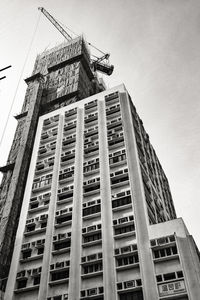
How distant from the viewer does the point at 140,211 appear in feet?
86.3

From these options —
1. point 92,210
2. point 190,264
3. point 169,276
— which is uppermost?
point 92,210

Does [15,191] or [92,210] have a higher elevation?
[15,191]

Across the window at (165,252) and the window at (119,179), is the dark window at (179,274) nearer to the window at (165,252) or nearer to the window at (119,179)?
the window at (165,252)

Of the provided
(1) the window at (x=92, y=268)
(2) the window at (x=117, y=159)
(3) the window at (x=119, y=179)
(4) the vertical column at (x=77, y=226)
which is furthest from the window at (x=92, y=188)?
(1) the window at (x=92, y=268)

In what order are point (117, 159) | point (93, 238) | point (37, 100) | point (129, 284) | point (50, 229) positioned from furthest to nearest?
1. point (37, 100)
2. point (117, 159)
3. point (50, 229)
4. point (93, 238)
5. point (129, 284)

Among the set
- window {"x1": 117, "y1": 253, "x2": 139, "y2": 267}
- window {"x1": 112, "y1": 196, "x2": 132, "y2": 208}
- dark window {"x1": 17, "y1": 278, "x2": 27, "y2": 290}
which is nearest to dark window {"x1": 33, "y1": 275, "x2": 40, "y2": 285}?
dark window {"x1": 17, "y1": 278, "x2": 27, "y2": 290}

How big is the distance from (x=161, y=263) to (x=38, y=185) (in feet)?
54.1

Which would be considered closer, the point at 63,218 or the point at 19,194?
the point at 63,218

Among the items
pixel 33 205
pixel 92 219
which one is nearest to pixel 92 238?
pixel 92 219

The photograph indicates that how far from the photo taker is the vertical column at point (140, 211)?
21.7 meters

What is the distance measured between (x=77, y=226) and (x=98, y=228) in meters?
2.08

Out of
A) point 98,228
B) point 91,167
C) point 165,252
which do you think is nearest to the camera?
point 165,252

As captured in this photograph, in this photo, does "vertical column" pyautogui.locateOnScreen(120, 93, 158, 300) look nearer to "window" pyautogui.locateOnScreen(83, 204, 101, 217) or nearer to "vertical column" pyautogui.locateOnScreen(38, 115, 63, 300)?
"window" pyautogui.locateOnScreen(83, 204, 101, 217)

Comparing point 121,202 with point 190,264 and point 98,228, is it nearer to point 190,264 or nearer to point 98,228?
point 98,228
